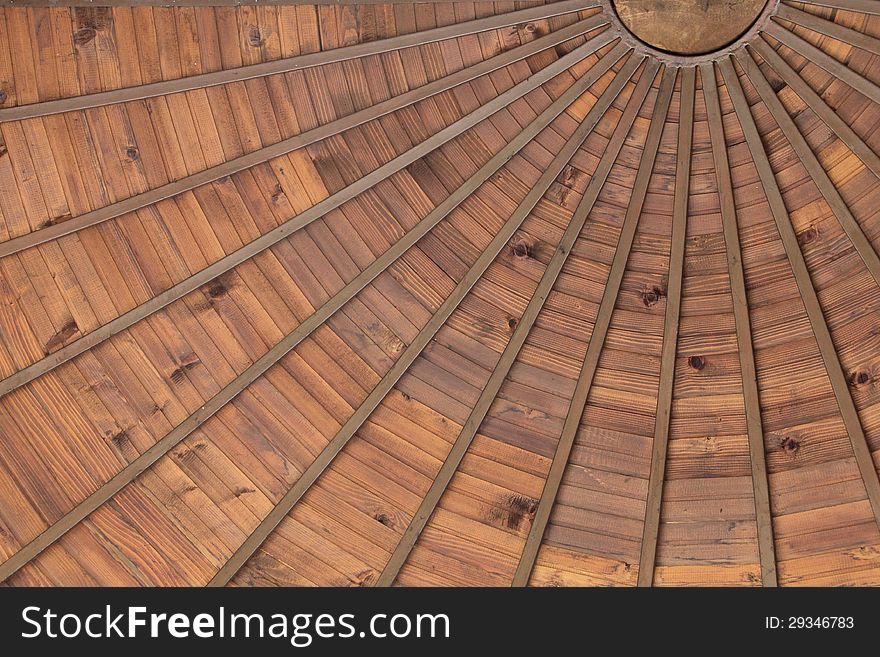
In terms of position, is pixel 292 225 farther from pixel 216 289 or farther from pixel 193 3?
pixel 193 3

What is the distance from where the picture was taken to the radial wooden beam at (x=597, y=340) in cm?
856

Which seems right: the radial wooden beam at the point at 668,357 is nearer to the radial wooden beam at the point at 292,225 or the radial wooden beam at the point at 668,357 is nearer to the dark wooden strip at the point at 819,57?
the dark wooden strip at the point at 819,57

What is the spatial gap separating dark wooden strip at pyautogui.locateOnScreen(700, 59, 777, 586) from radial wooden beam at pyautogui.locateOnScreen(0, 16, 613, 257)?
6.06 feet

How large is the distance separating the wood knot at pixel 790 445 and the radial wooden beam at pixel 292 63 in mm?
4303

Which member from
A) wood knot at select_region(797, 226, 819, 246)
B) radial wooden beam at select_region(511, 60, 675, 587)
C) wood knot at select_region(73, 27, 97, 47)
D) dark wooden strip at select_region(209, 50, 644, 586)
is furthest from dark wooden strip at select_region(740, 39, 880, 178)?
wood knot at select_region(73, 27, 97, 47)

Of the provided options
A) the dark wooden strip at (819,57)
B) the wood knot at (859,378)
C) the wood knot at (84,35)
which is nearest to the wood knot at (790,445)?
the wood knot at (859,378)

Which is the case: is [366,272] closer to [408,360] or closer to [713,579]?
[408,360]

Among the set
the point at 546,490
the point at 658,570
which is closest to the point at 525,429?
the point at 546,490

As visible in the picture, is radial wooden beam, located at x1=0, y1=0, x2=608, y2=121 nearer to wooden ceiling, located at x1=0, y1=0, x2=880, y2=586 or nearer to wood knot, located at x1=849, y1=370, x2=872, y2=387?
wooden ceiling, located at x1=0, y1=0, x2=880, y2=586

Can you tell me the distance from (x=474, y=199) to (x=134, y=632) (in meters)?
4.85

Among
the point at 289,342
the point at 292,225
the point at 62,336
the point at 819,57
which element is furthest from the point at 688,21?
the point at 62,336

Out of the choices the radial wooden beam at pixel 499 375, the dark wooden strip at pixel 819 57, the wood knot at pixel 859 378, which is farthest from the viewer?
the radial wooden beam at pixel 499 375

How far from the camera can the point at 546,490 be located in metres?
8.86

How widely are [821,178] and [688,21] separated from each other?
188 centimetres
